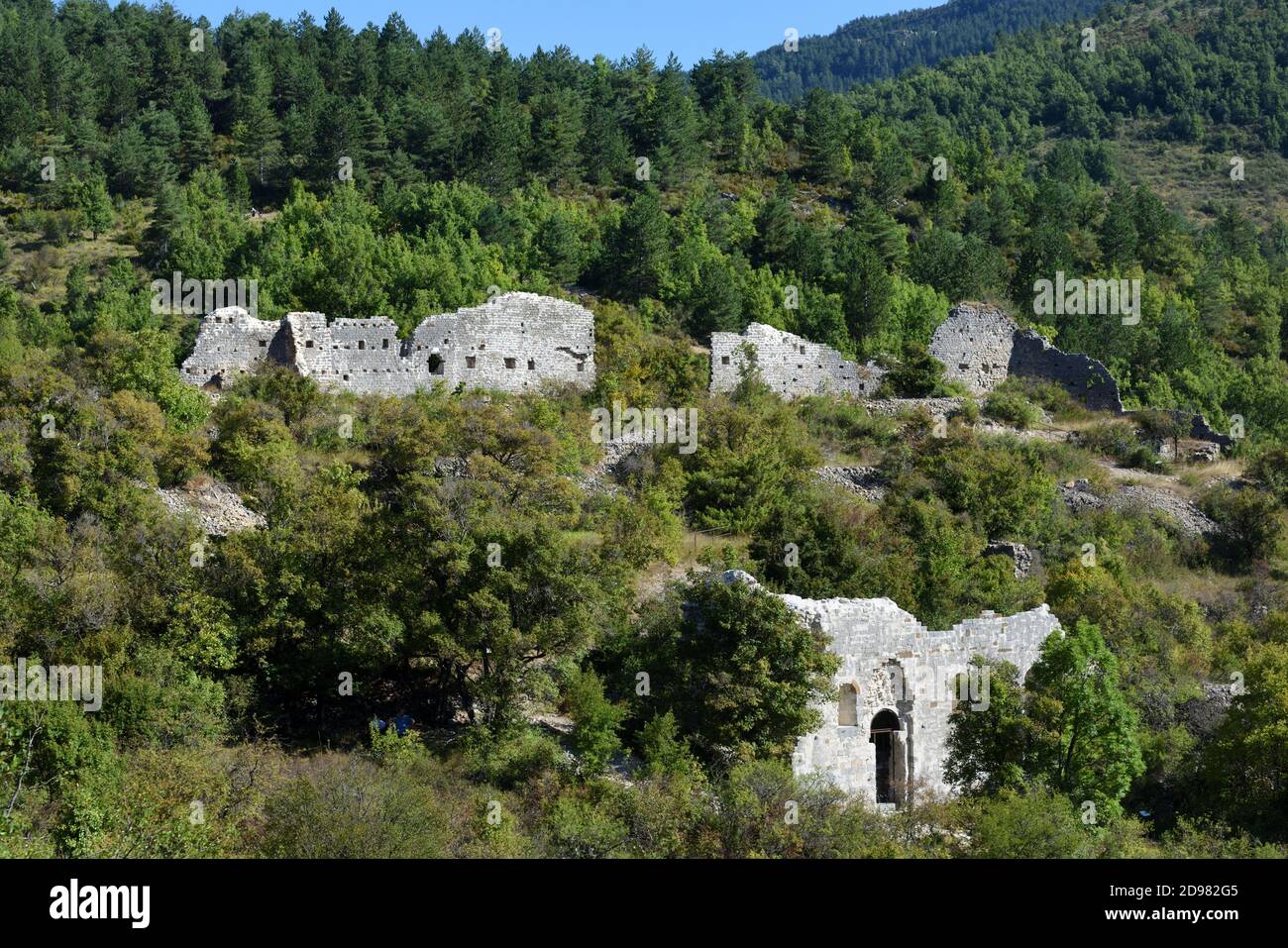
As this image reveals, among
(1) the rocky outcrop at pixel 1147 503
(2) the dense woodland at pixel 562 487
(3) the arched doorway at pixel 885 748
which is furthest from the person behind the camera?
(1) the rocky outcrop at pixel 1147 503

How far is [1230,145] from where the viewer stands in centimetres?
9319

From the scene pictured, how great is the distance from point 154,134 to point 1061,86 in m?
63.7

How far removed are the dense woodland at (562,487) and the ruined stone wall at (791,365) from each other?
0.89 meters

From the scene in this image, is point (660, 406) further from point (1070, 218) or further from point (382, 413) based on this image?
point (1070, 218)

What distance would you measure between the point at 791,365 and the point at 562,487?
558 inches

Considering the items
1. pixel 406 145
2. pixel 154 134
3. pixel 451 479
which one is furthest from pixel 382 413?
pixel 154 134

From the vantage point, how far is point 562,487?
83.0 feet

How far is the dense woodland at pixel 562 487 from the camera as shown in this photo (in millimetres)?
20234

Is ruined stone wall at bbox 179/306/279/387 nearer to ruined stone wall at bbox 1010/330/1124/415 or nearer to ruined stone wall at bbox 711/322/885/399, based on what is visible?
ruined stone wall at bbox 711/322/885/399

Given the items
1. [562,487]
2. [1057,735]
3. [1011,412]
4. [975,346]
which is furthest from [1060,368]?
[1057,735]

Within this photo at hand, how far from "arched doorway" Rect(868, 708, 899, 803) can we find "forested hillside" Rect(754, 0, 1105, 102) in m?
147

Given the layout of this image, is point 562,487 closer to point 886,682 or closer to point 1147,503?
point 886,682

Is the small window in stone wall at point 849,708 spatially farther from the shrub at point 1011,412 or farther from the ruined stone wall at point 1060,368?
the ruined stone wall at point 1060,368

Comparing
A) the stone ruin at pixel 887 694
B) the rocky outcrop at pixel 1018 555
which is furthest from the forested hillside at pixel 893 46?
the stone ruin at pixel 887 694
